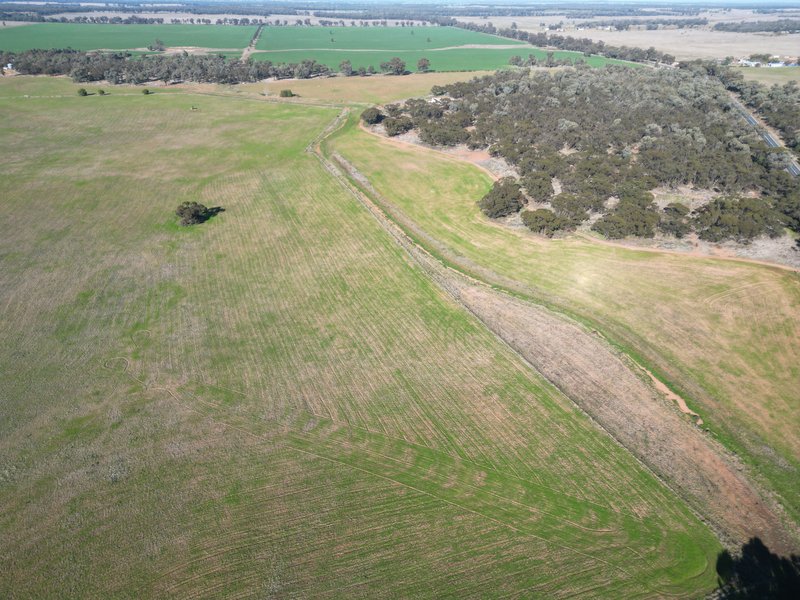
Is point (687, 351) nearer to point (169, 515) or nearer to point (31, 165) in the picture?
point (169, 515)

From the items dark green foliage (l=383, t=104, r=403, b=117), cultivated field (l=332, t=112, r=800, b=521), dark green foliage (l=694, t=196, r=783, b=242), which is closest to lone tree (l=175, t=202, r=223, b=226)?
cultivated field (l=332, t=112, r=800, b=521)

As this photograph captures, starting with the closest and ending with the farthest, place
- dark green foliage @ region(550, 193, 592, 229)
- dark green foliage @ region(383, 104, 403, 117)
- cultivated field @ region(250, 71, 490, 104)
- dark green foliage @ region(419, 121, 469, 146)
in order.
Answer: dark green foliage @ region(550, 193, 592, 229), dark green foliage @ region(419, 121, 469, 146), dark green foliage @ region(383, 104, 403, 117), cultivated field @ region(250, 71, 490, 104)

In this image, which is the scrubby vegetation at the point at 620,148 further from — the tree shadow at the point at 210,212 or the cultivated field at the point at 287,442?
the tree shadow at the point at 210,212

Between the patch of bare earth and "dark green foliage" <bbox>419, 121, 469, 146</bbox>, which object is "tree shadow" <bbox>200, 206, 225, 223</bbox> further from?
"dark green foliage" <bbox>419, 121, 469, 146</bbox>

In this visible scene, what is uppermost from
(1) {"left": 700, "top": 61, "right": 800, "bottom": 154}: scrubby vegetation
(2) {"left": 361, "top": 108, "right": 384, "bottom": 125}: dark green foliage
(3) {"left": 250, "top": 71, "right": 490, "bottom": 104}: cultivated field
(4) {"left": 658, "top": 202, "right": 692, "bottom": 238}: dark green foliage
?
(3) {"left": 250, "top": 71, "right": 490, "bottom": 104}: cultivated field

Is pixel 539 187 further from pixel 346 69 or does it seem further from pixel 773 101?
pixel 346 69

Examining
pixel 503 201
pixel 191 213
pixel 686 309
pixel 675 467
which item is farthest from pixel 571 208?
pixel 191 213
